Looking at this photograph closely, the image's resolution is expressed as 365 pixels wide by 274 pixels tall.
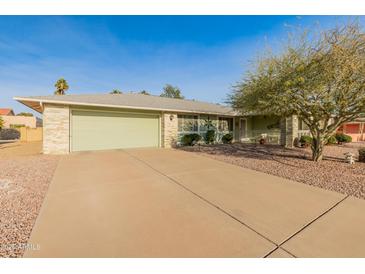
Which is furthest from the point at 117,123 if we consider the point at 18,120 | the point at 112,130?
the point at 18,120

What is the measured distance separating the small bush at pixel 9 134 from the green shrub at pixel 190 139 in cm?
2170

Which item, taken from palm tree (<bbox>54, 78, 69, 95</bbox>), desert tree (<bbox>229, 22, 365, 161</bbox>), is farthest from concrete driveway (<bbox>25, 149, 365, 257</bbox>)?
palm tree (<bbox>54, 78, 69, 95</bbox>)

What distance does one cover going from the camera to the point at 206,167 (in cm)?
656

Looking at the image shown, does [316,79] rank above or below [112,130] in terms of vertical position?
above

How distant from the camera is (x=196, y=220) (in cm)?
283

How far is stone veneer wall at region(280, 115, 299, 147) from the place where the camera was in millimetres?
12391

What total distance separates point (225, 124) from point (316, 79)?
977 centimetres

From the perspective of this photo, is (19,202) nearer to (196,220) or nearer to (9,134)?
(196,220)

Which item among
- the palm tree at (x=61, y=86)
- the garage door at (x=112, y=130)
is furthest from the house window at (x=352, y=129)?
the palm tree at (x=61, y=86)

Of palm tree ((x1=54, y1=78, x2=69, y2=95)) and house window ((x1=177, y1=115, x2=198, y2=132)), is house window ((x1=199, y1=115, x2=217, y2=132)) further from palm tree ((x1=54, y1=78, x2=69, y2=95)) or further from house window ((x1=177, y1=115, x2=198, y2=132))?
palm tree ((x1=54, y1=78, x2=69, y2=95))

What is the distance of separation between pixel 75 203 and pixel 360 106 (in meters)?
9.24

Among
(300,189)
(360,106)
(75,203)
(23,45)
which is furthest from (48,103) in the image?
(360,106)

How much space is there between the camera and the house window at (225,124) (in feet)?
50.6
